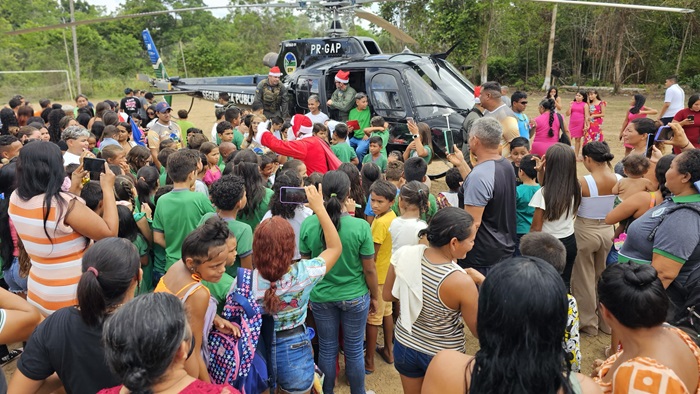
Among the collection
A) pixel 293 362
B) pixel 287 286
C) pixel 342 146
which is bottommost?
pixel 293 362

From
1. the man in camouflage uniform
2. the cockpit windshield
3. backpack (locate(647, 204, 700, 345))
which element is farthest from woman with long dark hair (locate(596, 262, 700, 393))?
the man in camouflage uniform

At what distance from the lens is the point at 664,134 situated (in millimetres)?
4777

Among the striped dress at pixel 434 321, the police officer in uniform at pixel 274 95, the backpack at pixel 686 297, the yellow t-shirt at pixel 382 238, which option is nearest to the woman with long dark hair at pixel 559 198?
the backpack at pixel 686 297

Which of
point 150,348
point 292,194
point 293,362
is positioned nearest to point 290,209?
point 292,194

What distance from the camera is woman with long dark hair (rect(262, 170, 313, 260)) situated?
11.6 ft

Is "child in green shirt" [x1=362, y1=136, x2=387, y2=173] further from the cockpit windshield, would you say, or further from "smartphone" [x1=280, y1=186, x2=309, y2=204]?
"smartphone" [x1=280, y1=186, x2=309, y2=204]

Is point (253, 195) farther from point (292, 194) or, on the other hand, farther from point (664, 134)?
point (664, 134)

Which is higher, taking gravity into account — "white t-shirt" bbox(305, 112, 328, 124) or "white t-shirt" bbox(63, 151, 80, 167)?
"white t-shirt" bbox(305, 112, 328, 124)

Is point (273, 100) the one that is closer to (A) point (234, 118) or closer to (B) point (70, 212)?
(A) point (234, 118)

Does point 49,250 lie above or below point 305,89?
below

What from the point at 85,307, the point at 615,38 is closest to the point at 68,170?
the point at 85,307

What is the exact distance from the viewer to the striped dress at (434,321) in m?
2.45

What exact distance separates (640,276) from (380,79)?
671 centimetres

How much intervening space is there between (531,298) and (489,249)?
6.77 ft
